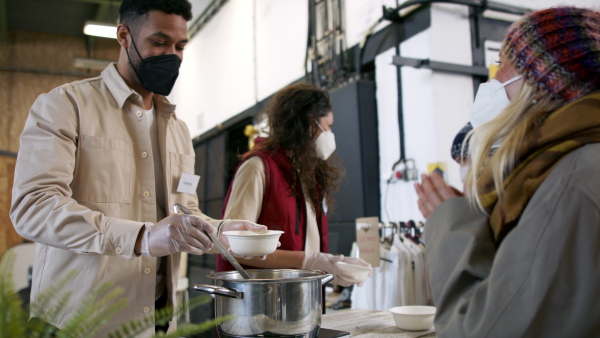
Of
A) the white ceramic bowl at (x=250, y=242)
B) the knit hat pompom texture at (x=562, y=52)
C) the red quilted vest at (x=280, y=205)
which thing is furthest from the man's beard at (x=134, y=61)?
the knit hat pompom texture at (x=562, y=52)

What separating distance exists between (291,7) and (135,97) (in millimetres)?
3934

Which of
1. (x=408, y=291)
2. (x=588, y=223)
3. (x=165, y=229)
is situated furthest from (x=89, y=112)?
(x=408, y=291)

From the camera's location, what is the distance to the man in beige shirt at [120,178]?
137cm

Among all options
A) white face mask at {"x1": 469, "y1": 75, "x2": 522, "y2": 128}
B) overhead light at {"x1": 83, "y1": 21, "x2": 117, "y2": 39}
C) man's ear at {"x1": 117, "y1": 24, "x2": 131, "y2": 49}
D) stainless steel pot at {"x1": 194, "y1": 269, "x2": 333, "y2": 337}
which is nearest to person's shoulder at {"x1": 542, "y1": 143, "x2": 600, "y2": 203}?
white face mask at {"x1": 469, "y1": 75, "x2": 522, "y2": 128}

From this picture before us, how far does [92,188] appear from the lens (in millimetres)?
1525

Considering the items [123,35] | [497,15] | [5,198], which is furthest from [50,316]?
[5,198]

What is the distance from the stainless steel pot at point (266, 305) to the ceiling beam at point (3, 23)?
27.9ft

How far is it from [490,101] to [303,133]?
3.70 ft

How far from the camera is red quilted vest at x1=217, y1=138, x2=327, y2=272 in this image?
2.02m

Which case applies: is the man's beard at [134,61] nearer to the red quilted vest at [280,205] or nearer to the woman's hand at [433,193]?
the red quilted vest at [280,205]

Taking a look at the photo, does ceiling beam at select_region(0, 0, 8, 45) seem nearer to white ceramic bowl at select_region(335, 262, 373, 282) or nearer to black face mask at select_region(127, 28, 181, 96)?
black face mask at select_region(127, 28, 181, 96)

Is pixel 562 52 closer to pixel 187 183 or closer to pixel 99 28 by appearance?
pixel 187 183

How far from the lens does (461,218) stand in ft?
3.19

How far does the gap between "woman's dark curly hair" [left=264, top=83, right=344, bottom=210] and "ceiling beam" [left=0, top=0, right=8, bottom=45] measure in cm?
754
